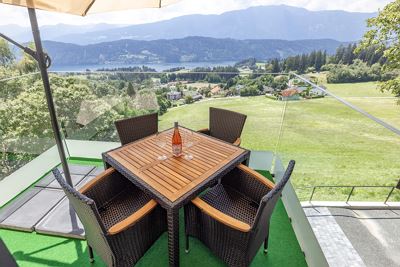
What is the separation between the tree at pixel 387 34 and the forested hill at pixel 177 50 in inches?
1476

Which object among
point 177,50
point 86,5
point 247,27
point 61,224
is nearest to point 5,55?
point 61,224

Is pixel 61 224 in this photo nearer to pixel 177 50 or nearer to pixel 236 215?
pixel 236 215

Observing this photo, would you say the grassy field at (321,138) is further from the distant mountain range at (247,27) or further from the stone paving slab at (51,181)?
the distant mountain range at (247,27)

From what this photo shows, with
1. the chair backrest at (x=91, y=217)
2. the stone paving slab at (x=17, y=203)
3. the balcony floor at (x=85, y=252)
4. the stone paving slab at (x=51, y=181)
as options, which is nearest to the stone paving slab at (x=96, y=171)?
the stone paving slab at (x=51, y=181)

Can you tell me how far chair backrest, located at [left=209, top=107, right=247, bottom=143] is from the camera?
262 cm

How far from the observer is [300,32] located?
131750 mm

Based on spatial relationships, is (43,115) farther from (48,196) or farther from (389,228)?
(389,228)

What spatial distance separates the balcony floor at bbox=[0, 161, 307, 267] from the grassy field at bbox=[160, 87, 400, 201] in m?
0.78

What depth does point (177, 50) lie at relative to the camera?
218 feet

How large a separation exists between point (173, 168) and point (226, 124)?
1131 mm

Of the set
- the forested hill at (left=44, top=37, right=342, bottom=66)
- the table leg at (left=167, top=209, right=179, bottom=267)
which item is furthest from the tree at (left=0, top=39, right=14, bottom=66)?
the table leg at (left=167, top=209, right=179, bottom=267)

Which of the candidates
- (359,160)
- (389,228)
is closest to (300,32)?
(359,160)

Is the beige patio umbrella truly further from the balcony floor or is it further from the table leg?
the table leg

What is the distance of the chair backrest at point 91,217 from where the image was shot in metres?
1.24
